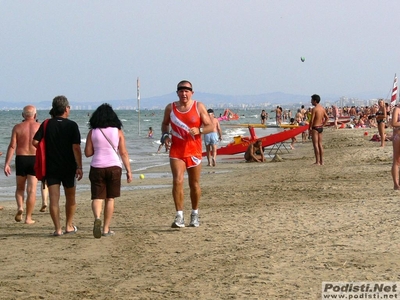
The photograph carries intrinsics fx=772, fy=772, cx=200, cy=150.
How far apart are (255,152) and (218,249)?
14.7 metres

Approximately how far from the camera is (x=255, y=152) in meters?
22.0

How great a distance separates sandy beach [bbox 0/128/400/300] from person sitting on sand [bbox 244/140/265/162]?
9.30m

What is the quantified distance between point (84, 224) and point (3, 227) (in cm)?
99

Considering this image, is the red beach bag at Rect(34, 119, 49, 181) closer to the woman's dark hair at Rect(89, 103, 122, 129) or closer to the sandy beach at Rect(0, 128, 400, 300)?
the woman's dark hair at Rect(89, 103, 122, 129)

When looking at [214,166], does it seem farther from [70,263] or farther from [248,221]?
[70,263]

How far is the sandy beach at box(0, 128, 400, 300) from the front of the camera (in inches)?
230

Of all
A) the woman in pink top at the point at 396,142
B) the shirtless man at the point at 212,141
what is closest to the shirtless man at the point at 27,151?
the woman in pink top at the point at 396,142

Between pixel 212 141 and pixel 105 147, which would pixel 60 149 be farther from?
pixel 212 141

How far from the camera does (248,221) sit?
8.97m

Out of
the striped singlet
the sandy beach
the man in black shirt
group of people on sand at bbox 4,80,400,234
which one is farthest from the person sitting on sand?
the man in black shirt

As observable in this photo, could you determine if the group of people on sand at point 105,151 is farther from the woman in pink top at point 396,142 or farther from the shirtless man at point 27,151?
the woman in pink top at point 396,142

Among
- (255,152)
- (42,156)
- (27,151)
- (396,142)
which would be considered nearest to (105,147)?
(42,156)

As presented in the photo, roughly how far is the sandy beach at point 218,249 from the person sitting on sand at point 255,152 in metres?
9.30

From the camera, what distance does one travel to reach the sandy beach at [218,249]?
5844 millimetres
